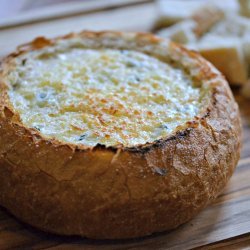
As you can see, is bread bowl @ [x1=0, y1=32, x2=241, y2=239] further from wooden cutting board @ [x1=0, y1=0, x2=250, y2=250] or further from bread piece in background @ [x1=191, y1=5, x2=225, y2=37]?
bread piece in background @ [x1=191, y1=5, x2=225, y2=37]

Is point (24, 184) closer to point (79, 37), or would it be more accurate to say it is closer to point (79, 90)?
point (79, 90)

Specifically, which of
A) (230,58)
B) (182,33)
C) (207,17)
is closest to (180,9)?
(207,17)

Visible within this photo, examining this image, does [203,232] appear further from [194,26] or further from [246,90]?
[194,26]

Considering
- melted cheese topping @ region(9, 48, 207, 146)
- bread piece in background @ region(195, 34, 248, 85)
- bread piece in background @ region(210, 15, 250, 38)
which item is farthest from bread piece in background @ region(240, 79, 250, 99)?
melted cheese topping @ region(9, 48, 207, 146)

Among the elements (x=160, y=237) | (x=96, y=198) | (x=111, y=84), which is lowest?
(x=160, y=237)

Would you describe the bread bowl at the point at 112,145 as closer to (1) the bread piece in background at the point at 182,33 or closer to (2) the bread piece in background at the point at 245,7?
(1) the bread piece in background at the point at 182,33

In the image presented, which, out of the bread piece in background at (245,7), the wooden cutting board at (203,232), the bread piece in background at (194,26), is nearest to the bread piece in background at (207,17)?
the bread piece in background at (194,26)

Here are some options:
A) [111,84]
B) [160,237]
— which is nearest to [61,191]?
[160,237]
